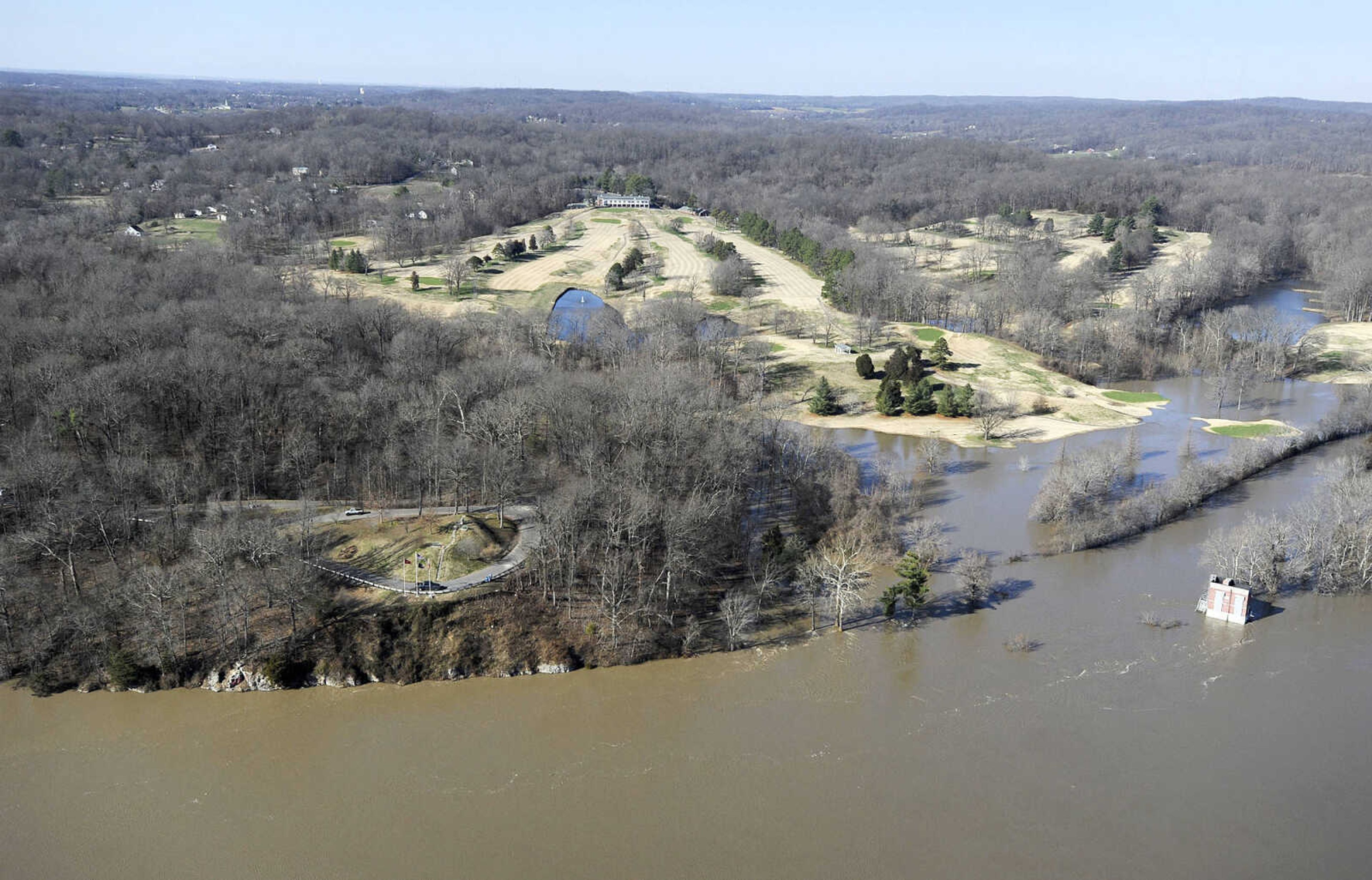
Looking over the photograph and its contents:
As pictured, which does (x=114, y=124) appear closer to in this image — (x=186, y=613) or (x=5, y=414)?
(x=5, y=414)

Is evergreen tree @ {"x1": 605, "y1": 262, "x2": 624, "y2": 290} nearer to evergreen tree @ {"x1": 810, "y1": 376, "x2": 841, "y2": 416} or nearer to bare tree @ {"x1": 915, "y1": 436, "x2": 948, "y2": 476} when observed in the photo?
evergreen tree @ {"x1": 810, "y1": 376, "x2": 841, "y2": 416}

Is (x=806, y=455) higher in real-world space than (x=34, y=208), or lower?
lower

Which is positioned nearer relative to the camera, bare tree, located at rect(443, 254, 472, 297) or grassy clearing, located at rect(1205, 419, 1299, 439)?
grassy clearing, located at rect(1205, 419, 1299, 439)

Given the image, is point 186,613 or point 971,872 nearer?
point 971,872

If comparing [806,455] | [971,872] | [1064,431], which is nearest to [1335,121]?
[1064,431]

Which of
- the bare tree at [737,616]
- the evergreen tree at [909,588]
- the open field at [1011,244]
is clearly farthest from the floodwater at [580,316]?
the open field at [1011,244]

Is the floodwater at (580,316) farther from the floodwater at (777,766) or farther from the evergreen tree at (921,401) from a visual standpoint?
the floodwater at (777,766)

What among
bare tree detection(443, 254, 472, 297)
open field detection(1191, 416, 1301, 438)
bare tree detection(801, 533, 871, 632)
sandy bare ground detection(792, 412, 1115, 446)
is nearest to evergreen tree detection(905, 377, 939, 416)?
sandy bare ground detection(792, 412, 1115, 446)
